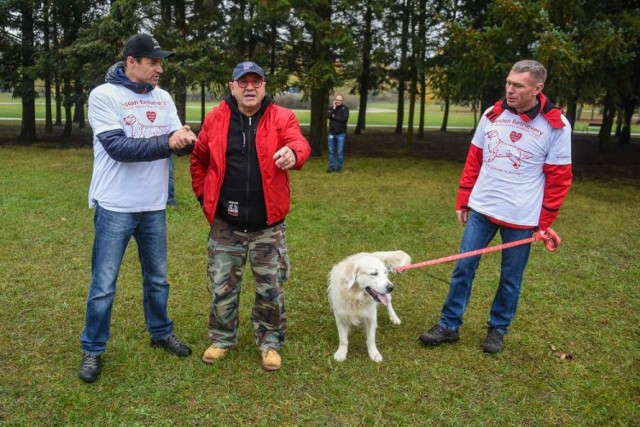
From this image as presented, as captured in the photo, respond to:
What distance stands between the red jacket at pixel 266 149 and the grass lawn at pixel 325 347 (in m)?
1.22

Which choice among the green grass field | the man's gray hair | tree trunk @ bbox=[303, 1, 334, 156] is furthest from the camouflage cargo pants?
the green grass field

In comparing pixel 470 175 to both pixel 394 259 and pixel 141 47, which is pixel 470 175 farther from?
pixel 141 47

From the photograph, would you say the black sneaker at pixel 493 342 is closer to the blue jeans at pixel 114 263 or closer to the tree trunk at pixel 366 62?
the blue jeans at pixel 114 263

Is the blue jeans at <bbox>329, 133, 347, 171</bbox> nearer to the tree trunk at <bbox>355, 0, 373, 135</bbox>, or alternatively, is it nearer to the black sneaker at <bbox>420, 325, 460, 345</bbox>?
the tree trunk at <bbox>355, 0, 373, 135</bbox>

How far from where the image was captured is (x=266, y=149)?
11.4 ft

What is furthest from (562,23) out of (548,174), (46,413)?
(46,413)

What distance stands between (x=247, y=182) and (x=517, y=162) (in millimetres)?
1963

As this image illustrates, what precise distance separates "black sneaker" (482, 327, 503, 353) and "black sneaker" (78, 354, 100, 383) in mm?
2924

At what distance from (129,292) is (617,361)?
440 centimetres

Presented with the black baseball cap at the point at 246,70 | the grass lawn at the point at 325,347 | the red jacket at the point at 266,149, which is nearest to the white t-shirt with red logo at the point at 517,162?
the grass lawn at the point at 325,347

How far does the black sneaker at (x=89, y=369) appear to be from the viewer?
3602 millimetres

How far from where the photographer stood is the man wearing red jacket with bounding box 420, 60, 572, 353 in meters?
3.75

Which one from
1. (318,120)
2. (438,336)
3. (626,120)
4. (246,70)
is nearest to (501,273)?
(438,336)

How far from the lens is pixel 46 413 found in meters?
3.28
